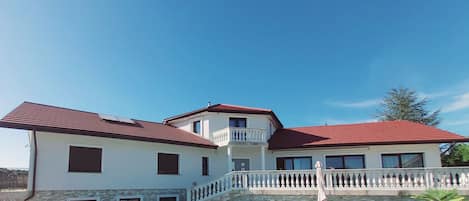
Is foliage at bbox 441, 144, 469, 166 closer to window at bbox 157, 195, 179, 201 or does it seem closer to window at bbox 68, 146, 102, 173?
window at bbox 157, 195, 179, 201

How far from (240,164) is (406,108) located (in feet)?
81.9

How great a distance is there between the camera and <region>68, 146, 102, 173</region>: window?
13.7 meters

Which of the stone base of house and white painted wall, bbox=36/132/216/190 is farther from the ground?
white painted wall, bbox=36/132/216/190

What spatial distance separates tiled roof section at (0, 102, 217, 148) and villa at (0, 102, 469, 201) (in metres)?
0.05

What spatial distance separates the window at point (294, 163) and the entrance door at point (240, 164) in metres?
1.99

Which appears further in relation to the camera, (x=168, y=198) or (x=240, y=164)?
(x=240, y=164)

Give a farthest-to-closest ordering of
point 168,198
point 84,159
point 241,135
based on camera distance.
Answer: point 241,135 < point 168,198 < point 84,159

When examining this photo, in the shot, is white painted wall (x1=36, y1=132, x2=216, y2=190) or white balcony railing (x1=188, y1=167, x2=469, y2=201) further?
white balcony railing (x1=188, y1=167, x2=469, y2=201)

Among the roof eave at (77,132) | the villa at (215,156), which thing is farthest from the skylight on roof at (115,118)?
the roof eave at (77,132)

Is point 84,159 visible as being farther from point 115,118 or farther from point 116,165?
point 115,118

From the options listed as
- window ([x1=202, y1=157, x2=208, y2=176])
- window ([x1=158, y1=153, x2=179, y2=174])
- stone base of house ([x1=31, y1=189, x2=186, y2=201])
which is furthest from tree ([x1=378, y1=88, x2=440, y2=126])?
stone base of house ([x1=31, y1=189, x2=186, y2=201])

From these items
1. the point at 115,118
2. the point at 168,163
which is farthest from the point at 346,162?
the point at 115,118

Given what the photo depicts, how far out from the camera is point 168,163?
57.5ft

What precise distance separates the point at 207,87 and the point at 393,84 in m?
25.3
